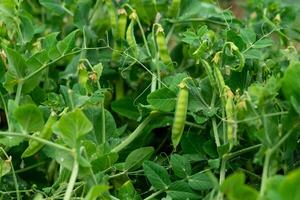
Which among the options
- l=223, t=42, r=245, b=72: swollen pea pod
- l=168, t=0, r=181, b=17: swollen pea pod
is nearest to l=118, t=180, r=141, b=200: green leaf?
l=223, t=42, r=245, b=72: swollen pea pod

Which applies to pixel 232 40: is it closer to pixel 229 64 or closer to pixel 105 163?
pixel 229 64

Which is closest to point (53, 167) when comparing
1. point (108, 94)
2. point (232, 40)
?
point (108, 94)

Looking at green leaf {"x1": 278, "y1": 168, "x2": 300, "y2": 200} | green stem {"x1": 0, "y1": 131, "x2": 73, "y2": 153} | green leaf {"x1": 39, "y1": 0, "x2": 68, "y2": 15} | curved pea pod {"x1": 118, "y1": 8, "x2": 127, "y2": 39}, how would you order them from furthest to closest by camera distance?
green leaf {"x1": 39, "y1": 0, "x2": 68, "y2": 15}, curved pea pod {"x1": 118, "y1": 8, "x2": 127, "y2": 39}, green stem {"x1": 0, "y1": 131, "x2": 73, "y2": 153}, green leaf {"x1": 278, "y1": 168, "x2": 300, "y2": 200}

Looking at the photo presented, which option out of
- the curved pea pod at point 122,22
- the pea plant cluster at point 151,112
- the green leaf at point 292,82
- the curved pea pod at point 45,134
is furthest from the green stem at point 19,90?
the green leaf at point 292,82

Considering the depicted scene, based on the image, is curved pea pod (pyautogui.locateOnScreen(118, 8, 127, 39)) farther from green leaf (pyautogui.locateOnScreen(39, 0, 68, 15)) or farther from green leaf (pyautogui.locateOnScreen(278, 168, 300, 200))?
green leaf (pyautogui.locateOnScreen(278, 168, 300, 200))

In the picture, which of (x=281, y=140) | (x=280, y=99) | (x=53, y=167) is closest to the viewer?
(x=281, y=140)

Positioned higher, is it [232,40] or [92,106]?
[232,40]
